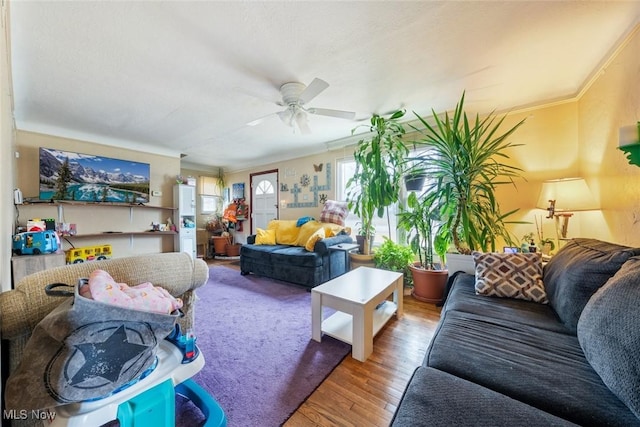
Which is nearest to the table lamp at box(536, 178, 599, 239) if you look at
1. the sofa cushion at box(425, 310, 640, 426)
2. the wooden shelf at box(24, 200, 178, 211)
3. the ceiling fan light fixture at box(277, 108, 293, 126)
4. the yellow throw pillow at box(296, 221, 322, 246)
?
the sofa cushion at box(425, 310, 640, 426)

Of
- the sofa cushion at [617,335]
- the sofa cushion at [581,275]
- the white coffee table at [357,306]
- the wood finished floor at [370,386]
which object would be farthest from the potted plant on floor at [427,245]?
the sofa cushion at [617,335]

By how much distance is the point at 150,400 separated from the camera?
691 millimetres

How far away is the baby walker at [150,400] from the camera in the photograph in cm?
60

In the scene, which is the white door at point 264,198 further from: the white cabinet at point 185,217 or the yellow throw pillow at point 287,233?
the white cabinet at point 185,217

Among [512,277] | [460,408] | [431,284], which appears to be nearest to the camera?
[460,408]

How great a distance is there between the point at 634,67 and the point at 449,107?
1.37 metres

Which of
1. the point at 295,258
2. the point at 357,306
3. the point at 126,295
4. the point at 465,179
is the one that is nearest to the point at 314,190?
the point at 295,258

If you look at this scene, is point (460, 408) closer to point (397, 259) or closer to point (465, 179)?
point (465, 179)

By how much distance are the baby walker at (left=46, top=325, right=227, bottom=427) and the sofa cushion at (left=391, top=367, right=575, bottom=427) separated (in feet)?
2.29

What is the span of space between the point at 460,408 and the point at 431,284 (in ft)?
6.97

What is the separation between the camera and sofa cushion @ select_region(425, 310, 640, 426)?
2.27 ft

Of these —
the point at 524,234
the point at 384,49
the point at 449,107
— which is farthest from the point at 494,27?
the point at 524,234

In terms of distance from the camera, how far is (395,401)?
4.13 ft

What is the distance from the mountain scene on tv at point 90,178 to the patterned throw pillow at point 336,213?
341 cm
